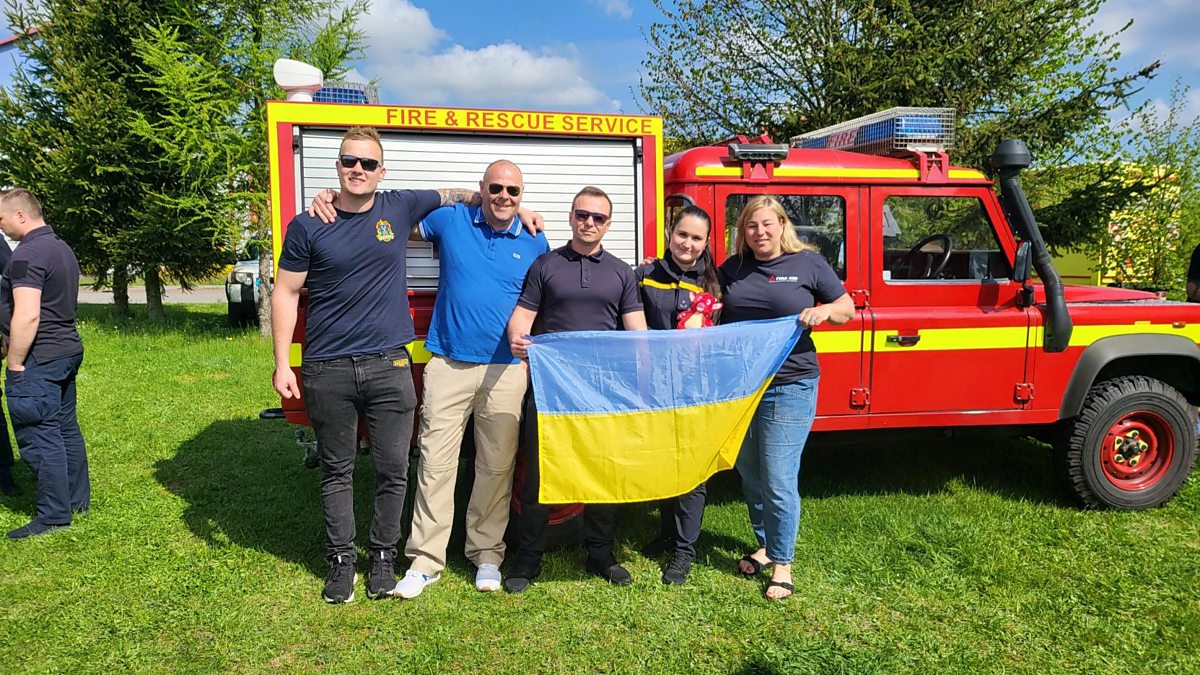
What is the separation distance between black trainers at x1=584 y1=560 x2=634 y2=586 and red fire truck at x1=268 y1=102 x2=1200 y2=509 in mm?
1378

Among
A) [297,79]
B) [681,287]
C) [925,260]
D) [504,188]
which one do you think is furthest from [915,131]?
[297,79]

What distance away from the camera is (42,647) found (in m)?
3.34

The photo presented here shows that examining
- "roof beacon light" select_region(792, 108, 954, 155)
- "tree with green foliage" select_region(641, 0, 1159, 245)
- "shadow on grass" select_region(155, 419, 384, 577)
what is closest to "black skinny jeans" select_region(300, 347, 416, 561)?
"shadow on grass" select_region(155, 419, 384, 577)

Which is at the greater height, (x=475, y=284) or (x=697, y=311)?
(x=475, y=284)

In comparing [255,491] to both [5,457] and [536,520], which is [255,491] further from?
[536,520]

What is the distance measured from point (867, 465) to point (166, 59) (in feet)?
37.9

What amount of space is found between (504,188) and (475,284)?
1.52 feet

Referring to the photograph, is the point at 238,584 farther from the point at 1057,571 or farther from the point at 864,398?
the point at 1057,571

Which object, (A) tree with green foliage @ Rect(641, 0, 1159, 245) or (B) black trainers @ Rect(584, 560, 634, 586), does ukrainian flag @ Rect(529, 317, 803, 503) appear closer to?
(B) black trainers @ Rect(584, 560, 634, 586)

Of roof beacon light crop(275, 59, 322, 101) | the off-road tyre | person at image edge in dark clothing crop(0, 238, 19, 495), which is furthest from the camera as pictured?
person at image edge in dark clothing crop(0, 238, 19, 495)

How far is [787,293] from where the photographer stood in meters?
3.55

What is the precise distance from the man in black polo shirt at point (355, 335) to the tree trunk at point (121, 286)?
1255 cm

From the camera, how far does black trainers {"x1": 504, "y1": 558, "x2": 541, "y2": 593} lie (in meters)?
3.81

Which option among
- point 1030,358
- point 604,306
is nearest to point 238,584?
point 604,306
